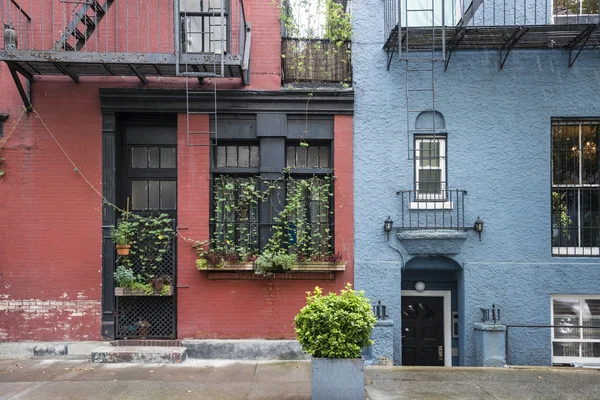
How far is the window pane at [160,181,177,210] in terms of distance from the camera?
10.4m

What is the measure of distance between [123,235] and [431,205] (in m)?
5.80

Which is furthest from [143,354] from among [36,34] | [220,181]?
[36,34]

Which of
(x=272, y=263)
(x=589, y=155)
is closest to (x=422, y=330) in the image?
(x=272, y=263)

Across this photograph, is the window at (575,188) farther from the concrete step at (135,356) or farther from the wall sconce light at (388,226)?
the concrete step at (135,356)

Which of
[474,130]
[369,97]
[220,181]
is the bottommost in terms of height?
[220,181]

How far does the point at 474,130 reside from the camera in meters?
10.0

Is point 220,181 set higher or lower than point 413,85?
lower

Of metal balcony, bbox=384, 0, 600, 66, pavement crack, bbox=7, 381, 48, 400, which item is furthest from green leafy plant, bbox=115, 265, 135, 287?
metal balcony, bbox=384, 0, 600, 66

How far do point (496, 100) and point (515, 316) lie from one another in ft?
13.6

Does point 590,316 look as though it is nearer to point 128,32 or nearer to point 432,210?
point 432,210

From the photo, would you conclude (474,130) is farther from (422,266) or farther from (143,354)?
(143,354)

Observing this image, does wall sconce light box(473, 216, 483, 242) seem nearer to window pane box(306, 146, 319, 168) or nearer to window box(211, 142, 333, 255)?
window box(211, 142, 333, 255)

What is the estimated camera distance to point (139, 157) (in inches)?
411

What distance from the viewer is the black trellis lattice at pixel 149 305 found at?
32.4 feet
